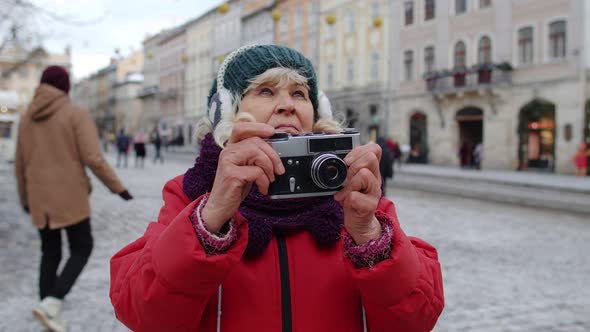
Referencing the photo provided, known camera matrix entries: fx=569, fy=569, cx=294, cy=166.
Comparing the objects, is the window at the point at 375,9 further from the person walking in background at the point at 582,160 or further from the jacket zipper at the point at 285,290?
the jacket zipper at the point at 285,290

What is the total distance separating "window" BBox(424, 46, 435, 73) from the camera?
32.4 metres

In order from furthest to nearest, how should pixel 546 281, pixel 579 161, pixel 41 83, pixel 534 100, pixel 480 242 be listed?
1. pixel 534 100
2. pixel 579 161
3. pixel 480 242
4. pixel 546 281
5. pixel 41 83

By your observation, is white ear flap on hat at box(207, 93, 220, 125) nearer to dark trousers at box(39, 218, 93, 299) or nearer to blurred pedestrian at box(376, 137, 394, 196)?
dark trousers at box(39, 218, 93, 299)

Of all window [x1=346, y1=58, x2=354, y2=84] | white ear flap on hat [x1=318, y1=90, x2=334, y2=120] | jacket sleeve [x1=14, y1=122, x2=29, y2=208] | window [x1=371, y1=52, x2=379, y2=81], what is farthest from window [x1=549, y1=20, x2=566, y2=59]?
white ear flap on hat [x1=318, y1=90, x2=334, y2=120]

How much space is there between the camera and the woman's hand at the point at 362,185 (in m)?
1.41

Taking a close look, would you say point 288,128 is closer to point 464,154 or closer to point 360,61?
point 464,154

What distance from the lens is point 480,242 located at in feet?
27.3

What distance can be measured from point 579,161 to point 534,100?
4106 millimetres

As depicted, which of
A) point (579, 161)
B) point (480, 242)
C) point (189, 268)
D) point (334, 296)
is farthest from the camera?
point (579, 161)

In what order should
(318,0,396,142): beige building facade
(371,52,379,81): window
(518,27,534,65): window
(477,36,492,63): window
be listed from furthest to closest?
1. (371,52,379,81): window
2. (318,0,396,142): beige building facade
3. (477,36,492,63): window
4. (518,27,534,65): window

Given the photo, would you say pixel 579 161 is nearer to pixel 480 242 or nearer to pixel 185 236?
pixel 480 242

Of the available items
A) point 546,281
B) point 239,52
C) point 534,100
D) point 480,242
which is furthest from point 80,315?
point 534,100

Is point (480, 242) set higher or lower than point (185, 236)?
lower

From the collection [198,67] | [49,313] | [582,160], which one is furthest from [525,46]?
[198,67]
